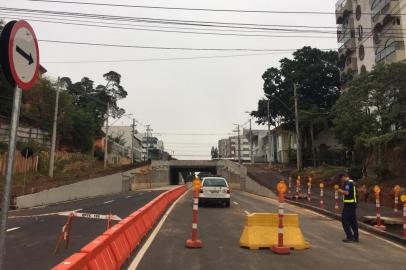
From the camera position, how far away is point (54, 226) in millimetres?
15703

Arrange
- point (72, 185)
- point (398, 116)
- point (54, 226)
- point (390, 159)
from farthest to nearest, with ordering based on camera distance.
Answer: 1. point (72, 185)
2. point (398, 116)
3. point (390, 159)
4. point (54, 226)

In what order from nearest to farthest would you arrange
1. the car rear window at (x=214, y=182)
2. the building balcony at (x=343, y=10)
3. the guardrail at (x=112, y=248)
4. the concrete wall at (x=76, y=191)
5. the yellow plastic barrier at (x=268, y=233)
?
the guardrail at (x=112, y=248)
the yellow plastic barrier at (x=268, y=233)
the car rear window at (x=214, y=182)
the concrete wall at (x=76, y=191)
the building balcony at (x=343, y=10)

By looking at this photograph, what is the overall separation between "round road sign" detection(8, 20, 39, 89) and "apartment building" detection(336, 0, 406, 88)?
117 ft

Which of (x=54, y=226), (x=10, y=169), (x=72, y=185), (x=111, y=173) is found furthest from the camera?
(x=111, y=173)

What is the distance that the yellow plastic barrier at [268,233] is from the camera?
11109mm

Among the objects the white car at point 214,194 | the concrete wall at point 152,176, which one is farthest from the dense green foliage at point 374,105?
the concrete wall at point 152,176

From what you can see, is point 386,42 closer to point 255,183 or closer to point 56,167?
point 255,183

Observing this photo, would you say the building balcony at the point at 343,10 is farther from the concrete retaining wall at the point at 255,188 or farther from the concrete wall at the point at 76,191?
the concrete wall at the point at 76,191

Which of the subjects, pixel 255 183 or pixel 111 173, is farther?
pixel 111 173

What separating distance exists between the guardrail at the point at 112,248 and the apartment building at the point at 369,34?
29.9 m

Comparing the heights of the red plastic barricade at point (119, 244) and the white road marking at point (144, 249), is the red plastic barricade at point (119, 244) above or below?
above

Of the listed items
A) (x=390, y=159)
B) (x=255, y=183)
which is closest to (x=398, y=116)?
(x=390, y=159)

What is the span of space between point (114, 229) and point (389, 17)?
4457 centimetres

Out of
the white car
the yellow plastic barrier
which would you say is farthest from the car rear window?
the yellow plastic barrier
